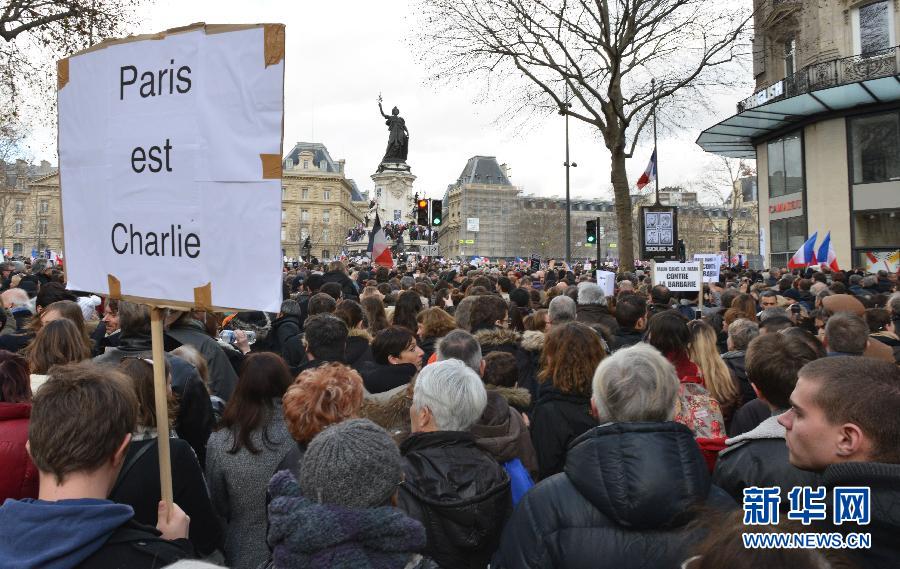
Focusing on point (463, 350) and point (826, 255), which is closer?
point (463, 350)

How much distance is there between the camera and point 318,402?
3.16 meters

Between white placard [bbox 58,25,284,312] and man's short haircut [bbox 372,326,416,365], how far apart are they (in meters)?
2.42

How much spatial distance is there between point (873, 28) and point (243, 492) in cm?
3339

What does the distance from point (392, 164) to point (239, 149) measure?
4605 cm

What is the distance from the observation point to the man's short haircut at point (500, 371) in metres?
4.27

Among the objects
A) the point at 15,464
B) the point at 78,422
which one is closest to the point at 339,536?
the point at 78,422

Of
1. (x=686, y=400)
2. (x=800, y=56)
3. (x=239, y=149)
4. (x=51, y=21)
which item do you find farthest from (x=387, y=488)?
(x=800, y=56)

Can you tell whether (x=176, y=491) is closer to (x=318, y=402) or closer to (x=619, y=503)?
(x=318, y=402)

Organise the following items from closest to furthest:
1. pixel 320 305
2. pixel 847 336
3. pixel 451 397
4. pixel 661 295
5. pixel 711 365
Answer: pixel 451 397, pixel 711 365, pixel 847 336, pixel 320 305, pixel 661 295

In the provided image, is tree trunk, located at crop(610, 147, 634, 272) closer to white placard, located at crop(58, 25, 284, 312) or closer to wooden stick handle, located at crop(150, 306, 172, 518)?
white placard, located at crop(58, 25, 284, 312)

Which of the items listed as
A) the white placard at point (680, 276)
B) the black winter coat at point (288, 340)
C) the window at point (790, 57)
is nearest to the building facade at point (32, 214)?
the window at point (790, 57)

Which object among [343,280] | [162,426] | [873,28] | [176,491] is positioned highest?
[873,28]

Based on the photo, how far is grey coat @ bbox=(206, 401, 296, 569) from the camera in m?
3.25

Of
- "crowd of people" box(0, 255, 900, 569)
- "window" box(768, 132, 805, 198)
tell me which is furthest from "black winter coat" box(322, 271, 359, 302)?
"window" box(768, 132, 805, 198)
